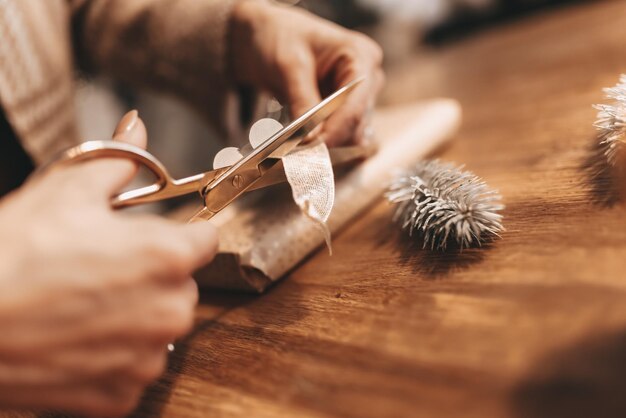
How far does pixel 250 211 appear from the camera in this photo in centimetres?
56

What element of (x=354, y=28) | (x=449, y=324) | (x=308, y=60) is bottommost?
(x=449, y=324)

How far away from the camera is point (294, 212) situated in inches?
20.2

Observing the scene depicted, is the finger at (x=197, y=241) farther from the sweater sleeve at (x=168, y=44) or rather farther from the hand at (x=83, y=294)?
the sweater sleeve at (x=168, y=44)

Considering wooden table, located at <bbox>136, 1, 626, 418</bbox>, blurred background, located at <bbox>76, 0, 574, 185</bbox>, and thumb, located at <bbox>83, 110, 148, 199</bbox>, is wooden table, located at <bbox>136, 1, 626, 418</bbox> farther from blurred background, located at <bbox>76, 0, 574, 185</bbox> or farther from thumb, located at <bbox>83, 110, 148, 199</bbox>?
blurred background, located at <bbox>76, 0, 574, 185</bbox>

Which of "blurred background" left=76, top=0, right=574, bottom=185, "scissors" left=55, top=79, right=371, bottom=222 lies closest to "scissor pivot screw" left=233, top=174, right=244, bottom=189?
"scissors" left=55, top=79, right=371, bottom=222

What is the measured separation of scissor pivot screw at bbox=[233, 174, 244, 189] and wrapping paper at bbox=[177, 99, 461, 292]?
7 centimetres

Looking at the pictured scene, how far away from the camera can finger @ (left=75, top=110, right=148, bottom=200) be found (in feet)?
0.95

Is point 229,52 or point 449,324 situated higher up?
point 229,52

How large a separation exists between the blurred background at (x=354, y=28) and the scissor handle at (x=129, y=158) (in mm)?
762

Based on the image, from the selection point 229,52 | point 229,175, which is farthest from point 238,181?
point 229,52

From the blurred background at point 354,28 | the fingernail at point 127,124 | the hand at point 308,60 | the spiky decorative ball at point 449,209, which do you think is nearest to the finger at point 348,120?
the hand at point 308,60

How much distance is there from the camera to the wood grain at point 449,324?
0.27 metres

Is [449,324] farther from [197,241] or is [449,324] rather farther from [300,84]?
[300,84]

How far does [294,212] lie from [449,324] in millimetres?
235
